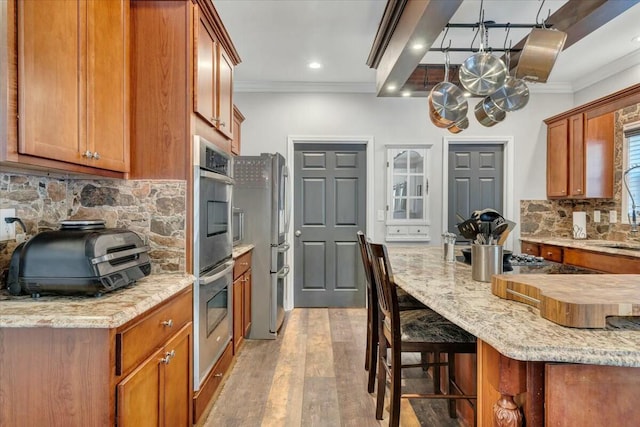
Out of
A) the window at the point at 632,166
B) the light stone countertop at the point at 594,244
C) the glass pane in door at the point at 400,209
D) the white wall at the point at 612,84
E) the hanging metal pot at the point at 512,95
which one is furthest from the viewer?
the glass pane in door at the point at 400,209

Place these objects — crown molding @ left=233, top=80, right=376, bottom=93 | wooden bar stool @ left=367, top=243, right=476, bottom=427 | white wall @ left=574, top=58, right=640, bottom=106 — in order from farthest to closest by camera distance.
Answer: crown molding @ left=233, top=80, right=376, bottom=93
white wall @ left=574, top=58, right=640, bottom=106
wooden bar stool @ left=367, top=243, right=476, bottom=427

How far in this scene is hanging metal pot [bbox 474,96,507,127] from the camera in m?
2.67

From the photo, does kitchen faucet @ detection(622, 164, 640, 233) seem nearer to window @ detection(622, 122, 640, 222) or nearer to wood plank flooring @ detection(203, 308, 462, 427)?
window @ detection(622, 122, 640, 222)

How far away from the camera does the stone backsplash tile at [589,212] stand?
12.0 feet

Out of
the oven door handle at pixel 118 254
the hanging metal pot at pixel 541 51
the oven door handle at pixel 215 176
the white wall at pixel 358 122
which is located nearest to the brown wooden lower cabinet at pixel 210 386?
the oven door handle at pixel 118 254

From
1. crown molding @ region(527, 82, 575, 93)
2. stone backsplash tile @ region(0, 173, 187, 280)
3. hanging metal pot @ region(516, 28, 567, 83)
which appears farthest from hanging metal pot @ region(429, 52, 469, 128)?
crown molding @ region(527, 82, 575, 93)

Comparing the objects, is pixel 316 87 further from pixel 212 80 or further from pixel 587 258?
pixel 587 258

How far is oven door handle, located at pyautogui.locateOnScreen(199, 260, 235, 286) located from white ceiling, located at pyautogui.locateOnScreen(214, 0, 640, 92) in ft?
6.29

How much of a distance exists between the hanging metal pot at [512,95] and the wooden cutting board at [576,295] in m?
1.44

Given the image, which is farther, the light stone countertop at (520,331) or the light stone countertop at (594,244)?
the light stone countertop at (594,244)

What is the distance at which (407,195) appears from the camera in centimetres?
448

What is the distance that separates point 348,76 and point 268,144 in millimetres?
1205

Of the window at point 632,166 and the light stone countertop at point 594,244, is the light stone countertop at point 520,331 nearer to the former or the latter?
the light stone countertop at point 594,244

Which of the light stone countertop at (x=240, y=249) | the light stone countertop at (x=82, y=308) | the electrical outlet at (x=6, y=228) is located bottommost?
the light stone countertop at (x=82, y=308)
